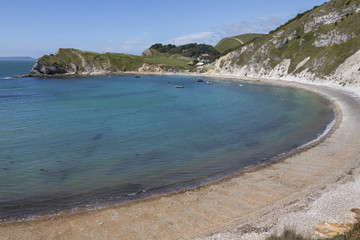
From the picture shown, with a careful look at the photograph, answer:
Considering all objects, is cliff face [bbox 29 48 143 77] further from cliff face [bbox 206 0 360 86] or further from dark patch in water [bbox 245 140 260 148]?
dark patch in water [bbox 245 140 260 148]

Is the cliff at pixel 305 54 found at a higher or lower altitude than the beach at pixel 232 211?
higher

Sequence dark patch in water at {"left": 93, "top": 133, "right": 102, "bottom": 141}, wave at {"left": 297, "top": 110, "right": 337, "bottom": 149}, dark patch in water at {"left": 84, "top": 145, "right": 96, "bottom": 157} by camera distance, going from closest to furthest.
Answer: dark patch in water at {"left": 84, "top": 145, "right": 96, "bottom": 157}, wave at {"left": 297, "top": 110, "right": 337, "bottom": 149}, dark patch in water at {"left": 93, "top": 133, "right": 102, "bottom": 141}

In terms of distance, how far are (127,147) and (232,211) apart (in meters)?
17.6

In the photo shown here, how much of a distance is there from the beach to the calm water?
1.91 metres

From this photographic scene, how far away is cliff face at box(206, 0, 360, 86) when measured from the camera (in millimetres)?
81688

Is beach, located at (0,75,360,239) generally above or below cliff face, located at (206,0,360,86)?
below

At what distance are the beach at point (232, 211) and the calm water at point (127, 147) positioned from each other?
1.91 metres

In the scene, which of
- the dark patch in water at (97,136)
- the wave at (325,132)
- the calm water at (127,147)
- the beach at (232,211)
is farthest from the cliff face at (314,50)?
the dark patch in water at (97,136)

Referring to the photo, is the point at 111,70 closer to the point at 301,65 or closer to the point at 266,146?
the point at 301,65

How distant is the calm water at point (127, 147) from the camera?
2122cm

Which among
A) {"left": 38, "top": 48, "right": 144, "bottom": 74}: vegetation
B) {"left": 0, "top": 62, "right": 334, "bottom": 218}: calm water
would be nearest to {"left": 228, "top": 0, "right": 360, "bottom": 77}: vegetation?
{"left": 0, "top": 62, "right": 334, "bottom": 218}: calm water

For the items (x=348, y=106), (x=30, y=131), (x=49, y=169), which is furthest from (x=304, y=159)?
(x=30, y=131)

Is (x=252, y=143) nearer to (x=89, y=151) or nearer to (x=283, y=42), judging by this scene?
(x=89, y=151)

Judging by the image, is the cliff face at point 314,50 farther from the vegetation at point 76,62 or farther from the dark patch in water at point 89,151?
the vegetation at point 76,62
